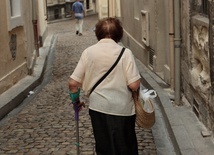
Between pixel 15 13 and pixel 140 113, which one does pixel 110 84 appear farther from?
pixel 15 13

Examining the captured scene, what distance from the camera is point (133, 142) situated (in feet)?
14.5

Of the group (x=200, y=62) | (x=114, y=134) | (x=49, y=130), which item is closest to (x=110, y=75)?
(x=114, y=134)

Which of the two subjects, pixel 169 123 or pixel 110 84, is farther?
pixel 169 123

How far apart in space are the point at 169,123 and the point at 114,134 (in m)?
1.95

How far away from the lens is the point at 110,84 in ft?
13.6

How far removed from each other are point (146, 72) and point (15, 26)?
3.01 metres

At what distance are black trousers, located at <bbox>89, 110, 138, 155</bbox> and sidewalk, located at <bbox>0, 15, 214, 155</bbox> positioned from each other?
82 cm

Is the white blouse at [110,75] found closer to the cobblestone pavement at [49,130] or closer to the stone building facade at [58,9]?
the cobblestone pavement at [49,130]

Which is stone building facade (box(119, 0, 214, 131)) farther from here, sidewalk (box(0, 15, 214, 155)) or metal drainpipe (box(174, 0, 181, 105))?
sidewalk (box(0, 15, 214, 155))

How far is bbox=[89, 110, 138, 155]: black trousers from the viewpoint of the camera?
425 cm

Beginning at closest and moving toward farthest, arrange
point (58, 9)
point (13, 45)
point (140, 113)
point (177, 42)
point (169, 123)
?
point (140, 113)
point (169, 123)
point (177, 42)
point (13, 45)
point (58, 9)

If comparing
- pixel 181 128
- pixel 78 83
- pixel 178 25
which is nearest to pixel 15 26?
pixel 178 25

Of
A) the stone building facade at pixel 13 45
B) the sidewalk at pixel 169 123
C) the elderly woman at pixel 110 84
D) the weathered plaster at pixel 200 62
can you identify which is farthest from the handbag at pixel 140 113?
the stone building facade at pixel 13 45

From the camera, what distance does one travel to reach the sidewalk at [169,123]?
516 cm
